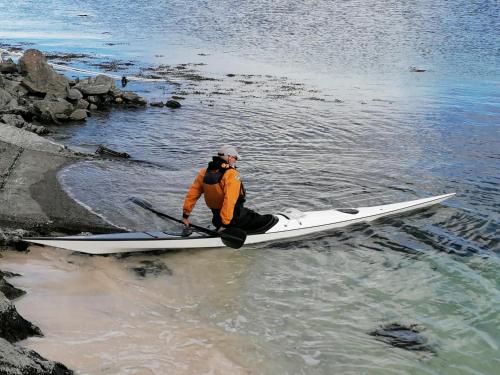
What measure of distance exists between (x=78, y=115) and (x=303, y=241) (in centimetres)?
1110

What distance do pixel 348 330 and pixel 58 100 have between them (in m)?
14.2

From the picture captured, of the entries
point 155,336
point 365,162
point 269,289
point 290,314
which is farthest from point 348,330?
point 365,162

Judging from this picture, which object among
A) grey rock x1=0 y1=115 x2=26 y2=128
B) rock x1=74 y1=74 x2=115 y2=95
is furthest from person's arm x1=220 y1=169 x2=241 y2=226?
rock x1=74 y1=74 x2=115 y2=95

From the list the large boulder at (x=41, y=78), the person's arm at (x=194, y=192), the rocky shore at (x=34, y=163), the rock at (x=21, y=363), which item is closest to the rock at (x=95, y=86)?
the rocky shore at (x=34, y=163)

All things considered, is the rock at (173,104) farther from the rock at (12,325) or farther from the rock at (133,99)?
the rock at (12,325)

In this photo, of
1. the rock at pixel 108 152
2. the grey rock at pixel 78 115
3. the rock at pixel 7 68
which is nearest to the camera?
the rock at pixel 108 152

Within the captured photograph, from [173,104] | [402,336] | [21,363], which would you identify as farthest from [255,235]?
[173,104]

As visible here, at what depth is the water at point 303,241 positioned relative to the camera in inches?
235

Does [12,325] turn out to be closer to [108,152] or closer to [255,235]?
[255,235]

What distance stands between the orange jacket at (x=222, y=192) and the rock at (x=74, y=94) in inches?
486

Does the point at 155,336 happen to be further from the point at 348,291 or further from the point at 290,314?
the point at 348,291

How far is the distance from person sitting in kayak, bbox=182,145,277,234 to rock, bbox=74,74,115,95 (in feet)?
42.4

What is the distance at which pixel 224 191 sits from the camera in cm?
792

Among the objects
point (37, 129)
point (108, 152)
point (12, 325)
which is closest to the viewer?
point (12, 325)
